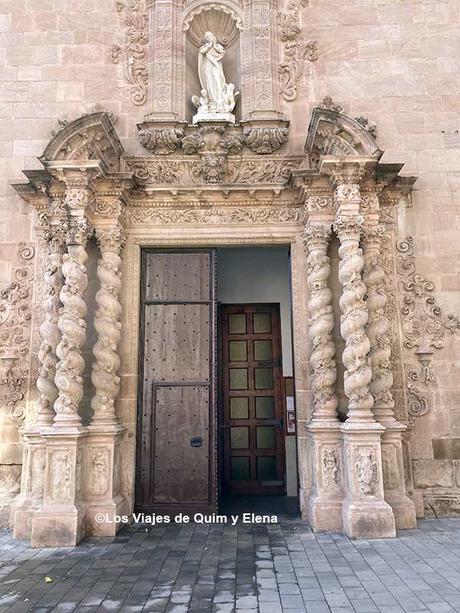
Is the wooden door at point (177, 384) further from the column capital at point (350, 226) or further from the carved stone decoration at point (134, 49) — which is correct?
the carved stone decoration at point (134, 49)

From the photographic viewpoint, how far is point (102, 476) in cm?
575

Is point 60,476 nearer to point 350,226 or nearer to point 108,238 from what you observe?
point 108,238

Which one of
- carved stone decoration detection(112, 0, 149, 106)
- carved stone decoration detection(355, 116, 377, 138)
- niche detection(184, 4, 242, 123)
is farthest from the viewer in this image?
niche detection(184, 4, 242, 123)

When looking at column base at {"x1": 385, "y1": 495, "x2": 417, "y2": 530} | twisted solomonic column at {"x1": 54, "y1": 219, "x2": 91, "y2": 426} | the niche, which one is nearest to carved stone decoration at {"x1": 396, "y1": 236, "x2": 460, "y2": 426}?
column base at {"x1": 385, "y1": 495, "x2": 417, "y2": 530}

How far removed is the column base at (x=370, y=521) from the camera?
5.25m

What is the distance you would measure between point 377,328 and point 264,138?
9.48 feet

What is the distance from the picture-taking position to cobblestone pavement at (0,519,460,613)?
372cm

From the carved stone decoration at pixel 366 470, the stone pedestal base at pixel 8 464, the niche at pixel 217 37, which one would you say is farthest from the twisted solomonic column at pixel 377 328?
the stone pedestal base at pixel 8 464

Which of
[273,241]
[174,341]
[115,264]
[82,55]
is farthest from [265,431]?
[82,55]

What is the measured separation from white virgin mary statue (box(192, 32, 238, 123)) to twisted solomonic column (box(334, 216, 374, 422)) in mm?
2367

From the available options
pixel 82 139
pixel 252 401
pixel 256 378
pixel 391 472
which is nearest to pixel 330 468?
pixel 391 472

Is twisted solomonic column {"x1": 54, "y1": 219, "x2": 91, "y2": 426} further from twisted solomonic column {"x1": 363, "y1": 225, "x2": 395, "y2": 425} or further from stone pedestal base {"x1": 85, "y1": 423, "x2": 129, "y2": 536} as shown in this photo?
twisted solomonic column {"x1": 363, "y1": 225, "x2": 395, "y2": 425}

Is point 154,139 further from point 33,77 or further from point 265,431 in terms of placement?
point 265,431

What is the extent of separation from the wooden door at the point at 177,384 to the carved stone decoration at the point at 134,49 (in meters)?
2.40
